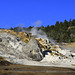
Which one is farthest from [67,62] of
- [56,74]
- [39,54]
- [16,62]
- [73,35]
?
[73,35]

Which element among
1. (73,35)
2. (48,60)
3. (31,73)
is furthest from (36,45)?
(73,35)

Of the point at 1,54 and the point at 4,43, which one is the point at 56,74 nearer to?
the point at 1,54

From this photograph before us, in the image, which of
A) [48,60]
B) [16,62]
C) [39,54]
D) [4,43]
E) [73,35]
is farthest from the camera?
[73,35]

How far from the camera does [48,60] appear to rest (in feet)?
69.5

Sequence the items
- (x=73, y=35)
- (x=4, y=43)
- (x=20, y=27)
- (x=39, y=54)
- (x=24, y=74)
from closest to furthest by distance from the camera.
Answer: (x=24, y=74) → (x=39, y=54) → (x=4, y=43) → (x=20, y=27) → (x=73, y=35)

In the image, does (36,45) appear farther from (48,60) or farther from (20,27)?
(20,27)

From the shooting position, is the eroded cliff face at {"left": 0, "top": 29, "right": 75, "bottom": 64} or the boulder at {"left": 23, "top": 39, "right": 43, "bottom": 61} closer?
the eroded cliff face at {"left": 0, "top": 29, "right": 75, "bottom": 64}

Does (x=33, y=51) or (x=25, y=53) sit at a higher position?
(x=33, y=51)

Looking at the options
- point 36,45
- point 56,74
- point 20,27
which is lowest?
point 56,74

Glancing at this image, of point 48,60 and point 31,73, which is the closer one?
point 31,73

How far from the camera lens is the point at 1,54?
72.2 ft

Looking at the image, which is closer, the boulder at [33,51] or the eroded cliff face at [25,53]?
the eroded cliff face at [25,53]

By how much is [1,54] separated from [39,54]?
4.83 m

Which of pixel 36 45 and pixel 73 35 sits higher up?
pixel 73 35
